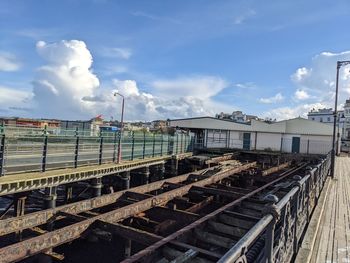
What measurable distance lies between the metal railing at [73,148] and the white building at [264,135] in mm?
13318

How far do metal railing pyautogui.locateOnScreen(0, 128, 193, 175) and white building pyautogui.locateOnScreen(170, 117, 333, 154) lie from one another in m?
13.3

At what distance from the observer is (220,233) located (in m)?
7.50

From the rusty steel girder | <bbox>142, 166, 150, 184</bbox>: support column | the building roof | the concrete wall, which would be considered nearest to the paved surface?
the rusty steel girder

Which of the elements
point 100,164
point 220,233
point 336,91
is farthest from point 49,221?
point 336,91

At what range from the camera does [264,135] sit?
45.0m

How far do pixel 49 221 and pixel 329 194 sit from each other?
981 cm

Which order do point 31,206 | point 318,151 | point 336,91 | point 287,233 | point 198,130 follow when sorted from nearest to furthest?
point 287,233
point 31,206
point 336,91
point 318,151
point 198,130

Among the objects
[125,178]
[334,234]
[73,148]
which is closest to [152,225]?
[334,234]

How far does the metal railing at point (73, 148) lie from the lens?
12.2m

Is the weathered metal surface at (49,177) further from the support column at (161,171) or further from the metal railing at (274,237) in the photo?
the metal railing at (274,237)

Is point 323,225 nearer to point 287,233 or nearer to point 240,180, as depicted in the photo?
point 287,233

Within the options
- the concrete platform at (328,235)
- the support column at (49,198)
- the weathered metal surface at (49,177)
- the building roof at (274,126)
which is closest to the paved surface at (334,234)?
the concrete platform at (328,235)

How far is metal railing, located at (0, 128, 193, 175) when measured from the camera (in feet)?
40.2

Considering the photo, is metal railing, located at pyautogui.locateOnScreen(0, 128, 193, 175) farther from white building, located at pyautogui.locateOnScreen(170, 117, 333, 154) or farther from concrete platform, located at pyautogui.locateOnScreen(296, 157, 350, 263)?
white building, located at pyautogui.locateOnScreen(170, 117, 333, 154)
